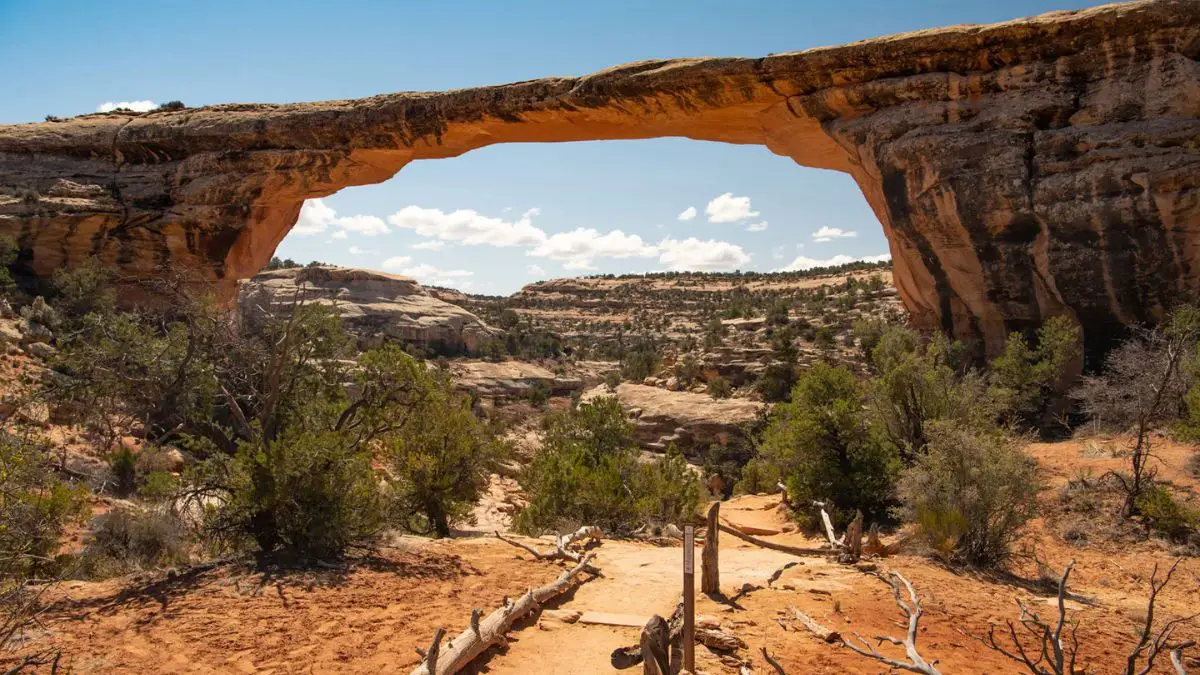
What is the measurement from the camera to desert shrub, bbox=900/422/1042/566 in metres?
8.36

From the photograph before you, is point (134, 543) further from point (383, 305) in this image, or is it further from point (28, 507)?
point (383, 305)

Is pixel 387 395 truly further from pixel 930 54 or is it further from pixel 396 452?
pixel 930 54

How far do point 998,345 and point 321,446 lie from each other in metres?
14.7

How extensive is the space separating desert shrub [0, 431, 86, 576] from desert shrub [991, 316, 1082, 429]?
578 inches

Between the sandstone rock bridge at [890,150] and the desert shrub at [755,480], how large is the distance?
18.5 ft

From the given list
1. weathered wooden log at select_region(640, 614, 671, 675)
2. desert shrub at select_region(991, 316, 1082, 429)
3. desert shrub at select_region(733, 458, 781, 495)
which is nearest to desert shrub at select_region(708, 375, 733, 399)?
desert shrub at select_region(733, 458, 781, 495)

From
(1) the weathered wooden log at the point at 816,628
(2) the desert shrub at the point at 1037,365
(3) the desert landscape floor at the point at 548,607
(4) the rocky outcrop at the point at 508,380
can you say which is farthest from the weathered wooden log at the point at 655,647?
(4) the rocky outcrop at the point at 508,380

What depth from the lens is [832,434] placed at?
12.3 metres

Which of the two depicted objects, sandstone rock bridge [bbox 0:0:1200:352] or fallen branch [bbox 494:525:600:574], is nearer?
fallen branch [bbox 494:525:600:574]

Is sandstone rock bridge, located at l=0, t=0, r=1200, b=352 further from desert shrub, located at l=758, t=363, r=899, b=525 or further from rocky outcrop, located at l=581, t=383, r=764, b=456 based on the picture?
rocky outcrop, located at l=581, t=383, r=764, b=456

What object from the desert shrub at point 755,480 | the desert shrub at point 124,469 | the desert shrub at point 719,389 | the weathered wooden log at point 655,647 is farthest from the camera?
the desert shrub at point 719,389

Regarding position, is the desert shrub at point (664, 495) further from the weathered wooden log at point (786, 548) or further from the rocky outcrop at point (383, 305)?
the rocky outcrop at point (383, 305)

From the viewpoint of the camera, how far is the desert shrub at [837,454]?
11.6m

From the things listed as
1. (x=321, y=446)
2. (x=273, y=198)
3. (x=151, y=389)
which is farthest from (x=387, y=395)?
(x=273, y=198)
